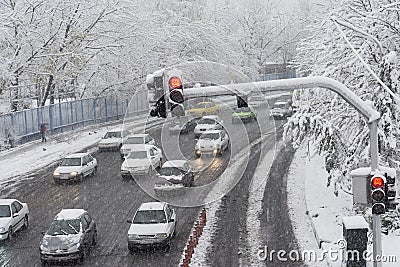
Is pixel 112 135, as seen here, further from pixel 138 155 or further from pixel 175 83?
pixel 175 83

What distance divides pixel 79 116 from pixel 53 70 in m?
8.40

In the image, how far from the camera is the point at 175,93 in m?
10.7

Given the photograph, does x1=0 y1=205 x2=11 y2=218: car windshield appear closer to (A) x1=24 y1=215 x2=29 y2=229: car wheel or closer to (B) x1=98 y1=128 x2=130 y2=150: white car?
(A) x1=24 y1=215 x2=29 y2=229: car wheel

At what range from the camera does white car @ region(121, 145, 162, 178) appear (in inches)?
1219

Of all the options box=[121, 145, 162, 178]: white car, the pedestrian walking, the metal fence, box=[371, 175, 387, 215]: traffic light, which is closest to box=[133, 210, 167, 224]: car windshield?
box=[371, 175, 387, 215]: traffic light

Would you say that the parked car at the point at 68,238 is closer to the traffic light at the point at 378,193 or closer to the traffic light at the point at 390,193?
the traffic light at the point at 378,193

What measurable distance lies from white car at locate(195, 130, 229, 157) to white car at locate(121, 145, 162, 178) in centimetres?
562

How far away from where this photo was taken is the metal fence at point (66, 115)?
42.0m

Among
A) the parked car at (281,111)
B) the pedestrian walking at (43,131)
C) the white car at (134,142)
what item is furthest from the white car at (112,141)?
the parked car at (281,111)

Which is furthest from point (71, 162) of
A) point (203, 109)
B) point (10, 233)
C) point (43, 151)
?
point (203, 109)

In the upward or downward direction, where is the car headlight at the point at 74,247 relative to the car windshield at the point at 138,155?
downward

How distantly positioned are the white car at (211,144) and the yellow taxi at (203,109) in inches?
703

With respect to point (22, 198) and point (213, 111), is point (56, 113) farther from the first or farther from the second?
point (22, 198)

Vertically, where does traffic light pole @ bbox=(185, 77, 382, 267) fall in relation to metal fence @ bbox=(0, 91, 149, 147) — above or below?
above
